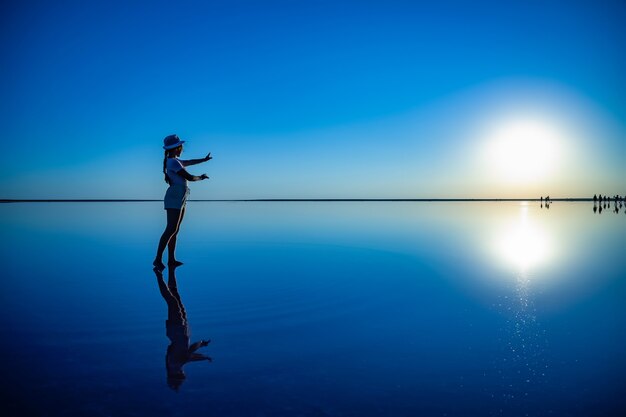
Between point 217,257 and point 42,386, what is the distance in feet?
27.5

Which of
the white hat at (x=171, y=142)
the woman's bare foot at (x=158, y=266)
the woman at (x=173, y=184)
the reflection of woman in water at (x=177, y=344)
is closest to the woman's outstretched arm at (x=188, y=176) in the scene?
the woman at (x=173, y=184)

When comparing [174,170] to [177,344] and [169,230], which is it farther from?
[177,344]

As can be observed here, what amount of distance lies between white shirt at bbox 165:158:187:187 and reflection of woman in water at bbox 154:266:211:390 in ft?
13.1

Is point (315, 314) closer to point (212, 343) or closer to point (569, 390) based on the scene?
point (212, 343)

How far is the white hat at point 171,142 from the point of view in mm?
9993

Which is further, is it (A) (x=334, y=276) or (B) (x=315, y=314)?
(A) (x=334, y=276)

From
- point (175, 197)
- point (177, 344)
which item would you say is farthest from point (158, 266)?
point (177, 344)

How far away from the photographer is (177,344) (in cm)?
435

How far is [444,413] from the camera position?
3.01m

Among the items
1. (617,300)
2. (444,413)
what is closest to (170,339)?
(444,413)

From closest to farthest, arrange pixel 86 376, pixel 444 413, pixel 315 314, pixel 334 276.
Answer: pixel 444 413, pixel 86 376, pixel 315 314, pixel 334 276

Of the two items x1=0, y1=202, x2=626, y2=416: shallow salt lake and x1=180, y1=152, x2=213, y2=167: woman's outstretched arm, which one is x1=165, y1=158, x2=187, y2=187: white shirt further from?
x1=0, y1=202, x2=626, y2=416: shallow salt lake

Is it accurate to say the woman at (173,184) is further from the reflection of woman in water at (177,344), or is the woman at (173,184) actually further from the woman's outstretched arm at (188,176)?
the reflection of woman in water at (177,344)

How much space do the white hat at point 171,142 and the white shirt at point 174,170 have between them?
0.33 metres
